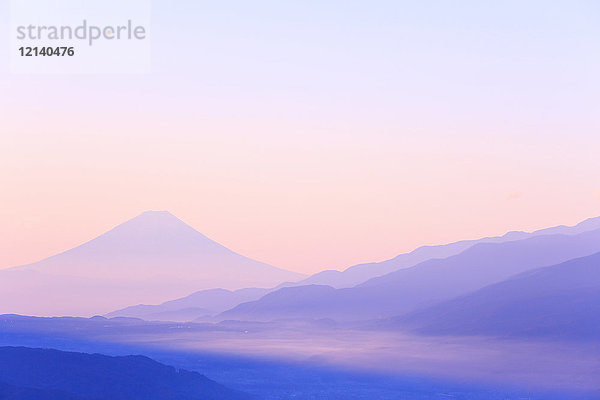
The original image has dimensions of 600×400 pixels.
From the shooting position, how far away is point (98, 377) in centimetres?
8781

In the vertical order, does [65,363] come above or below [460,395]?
above

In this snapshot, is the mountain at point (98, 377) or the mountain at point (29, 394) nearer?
the mountain at point (29, 394)

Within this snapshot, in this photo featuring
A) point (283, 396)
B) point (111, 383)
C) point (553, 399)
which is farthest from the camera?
point (553, 399)

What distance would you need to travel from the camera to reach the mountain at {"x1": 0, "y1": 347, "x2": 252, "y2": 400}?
81812mm

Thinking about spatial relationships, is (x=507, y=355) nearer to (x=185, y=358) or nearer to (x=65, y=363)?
(x=185, y=358)

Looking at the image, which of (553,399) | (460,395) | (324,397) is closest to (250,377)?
(324,397)

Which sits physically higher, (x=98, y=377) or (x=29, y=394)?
(x=98, y=377)

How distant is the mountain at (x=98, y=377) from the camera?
3221 inches

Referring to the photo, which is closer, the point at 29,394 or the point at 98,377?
the point at 29,394

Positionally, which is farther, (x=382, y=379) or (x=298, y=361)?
(x=298, y=361)

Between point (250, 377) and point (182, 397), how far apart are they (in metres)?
70.8

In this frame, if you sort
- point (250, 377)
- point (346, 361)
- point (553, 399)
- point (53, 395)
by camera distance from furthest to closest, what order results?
point (346, 361) < point (250, 377) < point (553, 399) < point (53, 395)

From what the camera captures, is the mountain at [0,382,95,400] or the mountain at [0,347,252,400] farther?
the mountain at [0,347,252,400]

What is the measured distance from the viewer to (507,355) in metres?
199
